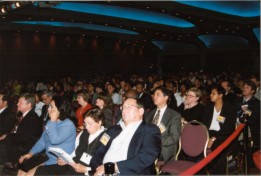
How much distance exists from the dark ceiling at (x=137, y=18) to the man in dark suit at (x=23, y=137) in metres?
6.48

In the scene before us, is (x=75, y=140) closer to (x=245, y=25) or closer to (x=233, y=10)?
(x=233, y=10)

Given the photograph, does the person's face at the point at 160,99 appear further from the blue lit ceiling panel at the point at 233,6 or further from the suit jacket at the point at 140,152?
the blue lit ceiling panel at the point at 233,6

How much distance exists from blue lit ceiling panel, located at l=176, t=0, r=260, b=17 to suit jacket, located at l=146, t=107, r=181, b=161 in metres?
9.23

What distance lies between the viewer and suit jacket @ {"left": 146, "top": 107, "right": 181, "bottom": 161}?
3570 millimetres

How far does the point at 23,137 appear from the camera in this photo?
3.76 m

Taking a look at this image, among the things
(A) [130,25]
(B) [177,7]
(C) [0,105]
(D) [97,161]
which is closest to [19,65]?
(A) [130,25]

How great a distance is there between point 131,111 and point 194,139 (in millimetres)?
1065

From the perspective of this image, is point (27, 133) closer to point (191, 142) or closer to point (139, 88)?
point (191, 142)

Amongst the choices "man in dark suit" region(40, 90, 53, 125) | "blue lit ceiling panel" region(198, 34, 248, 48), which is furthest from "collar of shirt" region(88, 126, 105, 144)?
"blue lit ceiling panel" region(198, 34, 248, 48)

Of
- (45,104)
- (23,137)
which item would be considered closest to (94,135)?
(23,137)

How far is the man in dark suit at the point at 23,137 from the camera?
371cm

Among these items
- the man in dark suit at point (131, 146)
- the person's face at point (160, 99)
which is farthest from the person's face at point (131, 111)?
A: the person's face at point (160, 99)

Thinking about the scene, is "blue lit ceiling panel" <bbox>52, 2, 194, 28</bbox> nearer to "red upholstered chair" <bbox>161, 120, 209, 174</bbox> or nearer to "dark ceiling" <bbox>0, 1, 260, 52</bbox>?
"dark ceiling" <bbox>0, 1, 260, 52</bbox>

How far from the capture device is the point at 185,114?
4.73 meters
